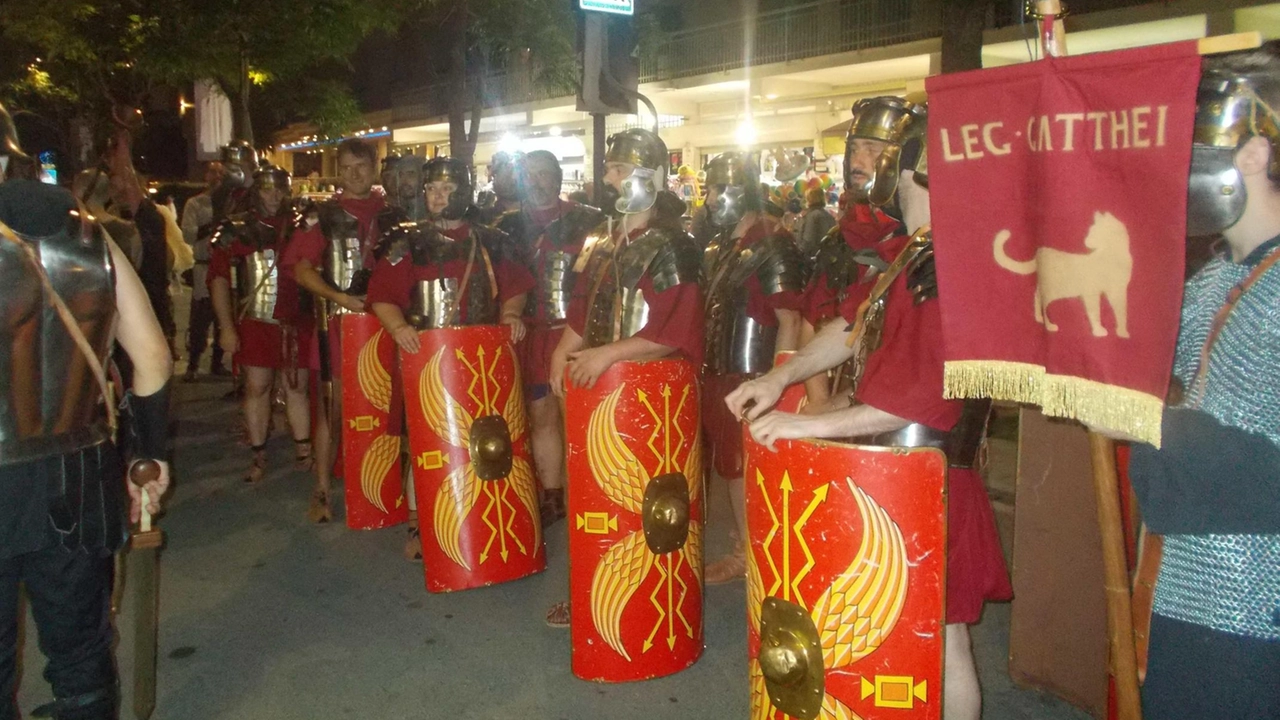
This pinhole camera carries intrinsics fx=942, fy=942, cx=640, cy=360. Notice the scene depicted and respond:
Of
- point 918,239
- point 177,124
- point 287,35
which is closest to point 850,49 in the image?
point 287,35

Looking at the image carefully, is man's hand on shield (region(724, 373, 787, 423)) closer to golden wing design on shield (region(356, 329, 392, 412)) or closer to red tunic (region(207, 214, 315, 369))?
golden wing design on shield (region(356, 329, 392, 412))

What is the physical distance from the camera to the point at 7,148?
7.30 ft

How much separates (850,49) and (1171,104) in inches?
625

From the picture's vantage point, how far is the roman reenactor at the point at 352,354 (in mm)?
4727

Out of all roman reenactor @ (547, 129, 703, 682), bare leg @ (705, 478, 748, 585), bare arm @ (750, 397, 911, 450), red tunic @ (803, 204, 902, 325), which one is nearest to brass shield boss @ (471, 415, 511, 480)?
roman reenactor @ (547, 129, 703, 682)

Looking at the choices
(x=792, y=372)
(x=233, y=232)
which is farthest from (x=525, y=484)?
(x=233, y=232)

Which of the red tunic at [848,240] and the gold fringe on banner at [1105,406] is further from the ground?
the red tunic at [848,240]

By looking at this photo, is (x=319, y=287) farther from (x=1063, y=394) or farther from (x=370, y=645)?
(x=1063, y=394)

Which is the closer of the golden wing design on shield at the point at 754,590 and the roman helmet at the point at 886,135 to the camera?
the golden wing design on shield at the point at 754,590

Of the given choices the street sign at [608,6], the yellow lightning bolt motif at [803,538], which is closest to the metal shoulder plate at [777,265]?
the yellow lightning bolt motif at [803,538]

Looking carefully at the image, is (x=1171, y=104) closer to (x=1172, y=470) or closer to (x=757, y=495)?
(x=1172, y=470)

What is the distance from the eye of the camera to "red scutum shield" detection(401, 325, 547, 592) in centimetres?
386

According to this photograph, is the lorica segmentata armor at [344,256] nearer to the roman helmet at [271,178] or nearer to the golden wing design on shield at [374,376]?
the golden wing design on shield at [374,376]

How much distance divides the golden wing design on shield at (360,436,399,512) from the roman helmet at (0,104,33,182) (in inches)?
108
